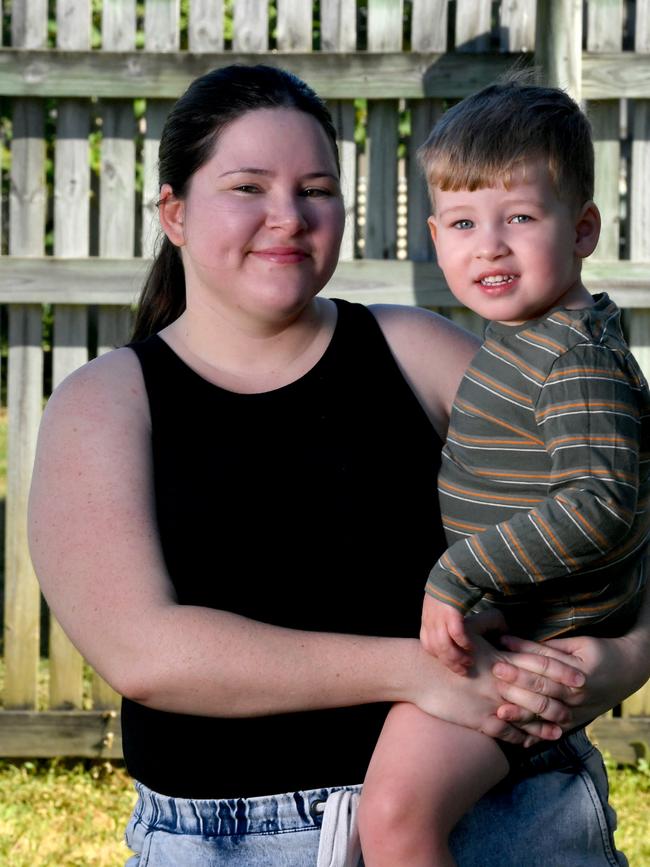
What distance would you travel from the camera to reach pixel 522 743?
231 centimetres

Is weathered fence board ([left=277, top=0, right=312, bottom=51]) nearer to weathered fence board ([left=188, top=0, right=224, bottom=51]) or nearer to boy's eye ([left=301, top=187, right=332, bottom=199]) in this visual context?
weathered fence board ([left=188, top=0, right=224, bottom=51])

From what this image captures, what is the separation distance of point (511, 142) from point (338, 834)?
126cm

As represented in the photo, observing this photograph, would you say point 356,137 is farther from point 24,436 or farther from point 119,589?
point 119,589

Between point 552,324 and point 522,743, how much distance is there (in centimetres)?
74

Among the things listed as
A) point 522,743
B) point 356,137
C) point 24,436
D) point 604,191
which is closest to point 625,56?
point 604,191

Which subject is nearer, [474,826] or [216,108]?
[474,826]

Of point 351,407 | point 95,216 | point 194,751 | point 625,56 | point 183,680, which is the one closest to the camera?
point 183,680

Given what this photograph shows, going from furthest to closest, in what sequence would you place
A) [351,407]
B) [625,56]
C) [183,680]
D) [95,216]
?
[95,216] < [625,56] < [351,407] < [183,680]

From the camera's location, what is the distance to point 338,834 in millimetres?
2309

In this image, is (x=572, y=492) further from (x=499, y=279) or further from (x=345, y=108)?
(x=345, y=108)

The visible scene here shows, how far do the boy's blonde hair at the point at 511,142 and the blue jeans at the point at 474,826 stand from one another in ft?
3.49

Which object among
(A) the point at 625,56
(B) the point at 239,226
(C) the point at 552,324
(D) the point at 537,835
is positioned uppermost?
(A) the point at 625,56

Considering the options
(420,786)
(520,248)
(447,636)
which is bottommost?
(420,786)

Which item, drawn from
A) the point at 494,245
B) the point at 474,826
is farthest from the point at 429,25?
the point at 474,826
